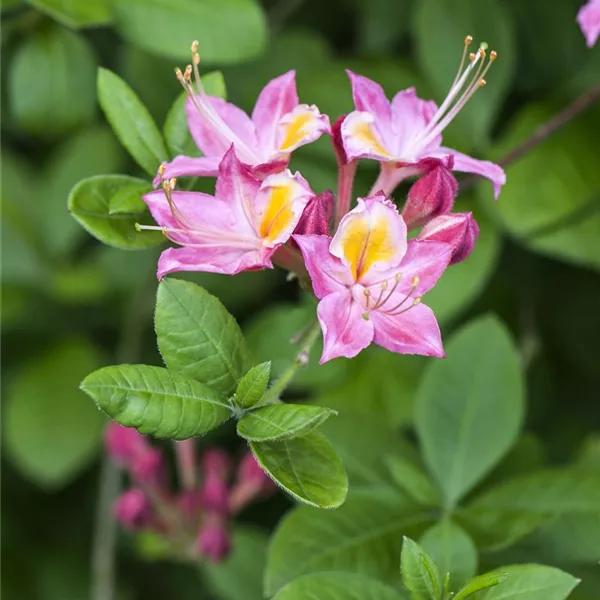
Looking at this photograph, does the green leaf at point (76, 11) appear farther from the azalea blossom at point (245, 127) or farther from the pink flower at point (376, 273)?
the pink flower at point (376, 273)

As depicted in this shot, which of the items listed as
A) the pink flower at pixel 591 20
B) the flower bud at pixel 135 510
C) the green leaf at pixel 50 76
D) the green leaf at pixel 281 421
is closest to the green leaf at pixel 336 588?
the green leaf at pixel 281 421

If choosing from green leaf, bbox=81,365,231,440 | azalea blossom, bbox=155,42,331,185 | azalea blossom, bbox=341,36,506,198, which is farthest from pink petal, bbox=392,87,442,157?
green leaf, bbox=81,365,231,440

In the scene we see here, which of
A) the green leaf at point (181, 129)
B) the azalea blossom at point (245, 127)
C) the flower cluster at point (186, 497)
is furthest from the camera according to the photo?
the flower cluster at point (186, 497)

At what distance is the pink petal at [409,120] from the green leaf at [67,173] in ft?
2.90

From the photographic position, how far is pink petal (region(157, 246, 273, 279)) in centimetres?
105

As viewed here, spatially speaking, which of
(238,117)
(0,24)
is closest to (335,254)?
(238,117)

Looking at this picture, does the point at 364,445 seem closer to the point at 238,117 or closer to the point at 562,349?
the point at 238,117

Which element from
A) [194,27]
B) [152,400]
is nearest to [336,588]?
[152,400]

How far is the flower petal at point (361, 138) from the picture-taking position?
3.55 ft

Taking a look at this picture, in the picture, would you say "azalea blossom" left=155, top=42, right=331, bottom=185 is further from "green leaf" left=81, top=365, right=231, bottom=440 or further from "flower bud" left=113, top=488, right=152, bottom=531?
"flower bud" left=113, top=488, right=152, bottom=531

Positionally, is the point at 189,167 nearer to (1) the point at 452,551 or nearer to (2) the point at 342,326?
(2) the point at 342,326

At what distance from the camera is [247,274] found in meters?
1.94

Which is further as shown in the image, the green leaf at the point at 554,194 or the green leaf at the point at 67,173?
the green leaf at the point at 67,173

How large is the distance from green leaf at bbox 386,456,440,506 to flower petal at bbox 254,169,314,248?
483 millimetres
